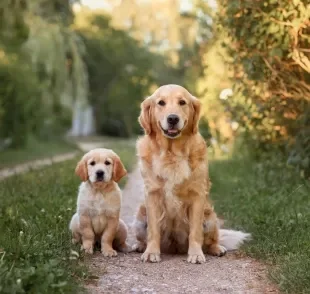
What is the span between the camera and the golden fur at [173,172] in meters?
5.00

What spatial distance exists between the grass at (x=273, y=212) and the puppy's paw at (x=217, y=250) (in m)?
0.22

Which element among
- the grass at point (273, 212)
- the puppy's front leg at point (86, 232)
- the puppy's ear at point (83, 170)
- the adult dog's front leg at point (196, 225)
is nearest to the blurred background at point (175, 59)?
the grass at point (273, 212)

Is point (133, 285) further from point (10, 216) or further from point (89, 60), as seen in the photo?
point (89, 60)

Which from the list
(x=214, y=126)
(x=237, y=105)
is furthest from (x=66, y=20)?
(x=237, y=105)

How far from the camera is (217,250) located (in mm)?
5266

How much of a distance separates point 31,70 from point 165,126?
46.2ft

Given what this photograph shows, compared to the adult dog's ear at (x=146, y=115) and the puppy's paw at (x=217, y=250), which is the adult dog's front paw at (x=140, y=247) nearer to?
the puppy's paw at (x=217, y=250)

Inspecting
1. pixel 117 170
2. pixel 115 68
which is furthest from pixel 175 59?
pixel 117 170

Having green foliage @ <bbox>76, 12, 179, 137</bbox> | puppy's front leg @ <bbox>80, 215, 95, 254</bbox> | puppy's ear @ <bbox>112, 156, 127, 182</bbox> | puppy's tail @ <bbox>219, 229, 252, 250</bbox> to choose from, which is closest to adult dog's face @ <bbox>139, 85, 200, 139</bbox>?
puppy's ear @ <bbox>112, 156, 127, 182</bbox>

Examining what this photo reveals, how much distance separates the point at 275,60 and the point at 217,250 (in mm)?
3660

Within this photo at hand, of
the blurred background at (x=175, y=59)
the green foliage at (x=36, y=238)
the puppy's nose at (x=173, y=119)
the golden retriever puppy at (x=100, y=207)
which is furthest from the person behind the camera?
the blurred background at (x=175, y=59)

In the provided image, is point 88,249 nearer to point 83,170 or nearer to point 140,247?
point 140,247

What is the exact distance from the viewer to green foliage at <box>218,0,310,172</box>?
7.33 metres

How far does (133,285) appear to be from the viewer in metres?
4.16
